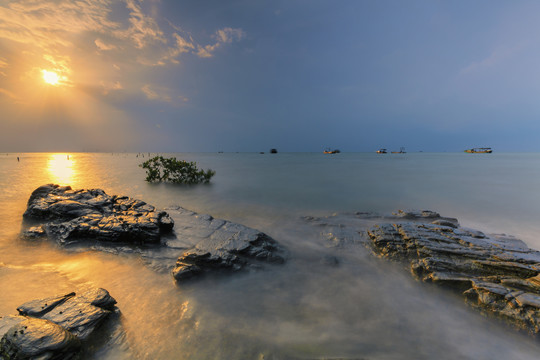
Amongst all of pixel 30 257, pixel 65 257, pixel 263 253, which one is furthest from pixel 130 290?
pixel 30 257

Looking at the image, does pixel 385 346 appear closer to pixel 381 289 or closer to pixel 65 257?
pixel 381 289

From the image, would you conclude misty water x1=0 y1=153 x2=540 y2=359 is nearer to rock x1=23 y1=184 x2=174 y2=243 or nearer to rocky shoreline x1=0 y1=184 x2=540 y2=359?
rocky shoreline x1=0 y1=184 x2=540 y2=359

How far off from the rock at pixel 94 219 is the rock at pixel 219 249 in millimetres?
1109

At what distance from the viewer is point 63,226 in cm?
866

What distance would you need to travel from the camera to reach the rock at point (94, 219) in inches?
327

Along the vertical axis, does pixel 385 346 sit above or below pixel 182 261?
below

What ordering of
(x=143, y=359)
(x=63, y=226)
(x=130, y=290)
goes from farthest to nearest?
(x=63, y=226) → (x=130, y=290) → (x=143, y=359)

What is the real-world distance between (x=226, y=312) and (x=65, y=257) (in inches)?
243

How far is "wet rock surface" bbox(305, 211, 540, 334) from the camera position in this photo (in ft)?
17.1

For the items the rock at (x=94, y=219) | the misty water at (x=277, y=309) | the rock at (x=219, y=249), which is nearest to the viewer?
the misty water at (x=277, y=309)

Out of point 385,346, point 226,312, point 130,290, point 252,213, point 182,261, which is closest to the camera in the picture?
point 385,346

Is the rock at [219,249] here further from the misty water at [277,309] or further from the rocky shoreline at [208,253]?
the misty water at [277,309]

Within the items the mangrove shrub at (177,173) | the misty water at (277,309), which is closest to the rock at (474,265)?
the misty water at (277,309)

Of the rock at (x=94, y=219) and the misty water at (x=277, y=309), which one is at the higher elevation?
the rock at (x=94, y=219)
